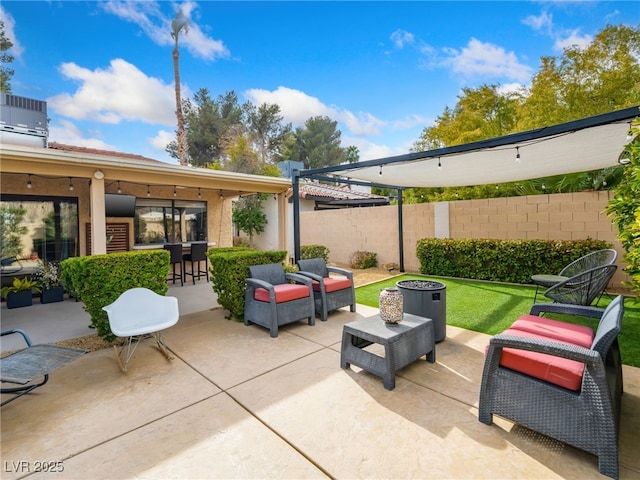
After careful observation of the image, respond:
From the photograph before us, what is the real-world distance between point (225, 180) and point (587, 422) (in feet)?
24.8

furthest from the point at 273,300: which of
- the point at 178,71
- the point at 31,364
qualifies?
the point at 178,71

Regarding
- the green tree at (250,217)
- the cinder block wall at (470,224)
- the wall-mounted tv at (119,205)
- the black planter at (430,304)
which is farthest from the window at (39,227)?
the black planter at (430,304)

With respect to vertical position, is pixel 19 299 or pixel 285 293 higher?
pixel 285 293

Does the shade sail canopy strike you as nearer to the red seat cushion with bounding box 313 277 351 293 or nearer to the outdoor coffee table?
the red seat cushion with bounding box 313 277 351 293

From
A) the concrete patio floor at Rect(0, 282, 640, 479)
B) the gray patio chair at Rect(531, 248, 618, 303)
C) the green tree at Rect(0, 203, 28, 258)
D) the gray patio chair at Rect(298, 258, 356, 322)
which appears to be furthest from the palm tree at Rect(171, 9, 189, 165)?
the gray patio chair at Rect(531, 248, 618, 303)

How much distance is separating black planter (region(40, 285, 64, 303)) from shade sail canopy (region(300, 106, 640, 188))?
6213mm

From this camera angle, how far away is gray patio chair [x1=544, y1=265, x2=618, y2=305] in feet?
13.8

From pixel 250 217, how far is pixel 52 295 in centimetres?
860

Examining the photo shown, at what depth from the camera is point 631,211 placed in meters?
3.16

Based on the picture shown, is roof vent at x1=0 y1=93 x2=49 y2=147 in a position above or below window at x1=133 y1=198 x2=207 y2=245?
above

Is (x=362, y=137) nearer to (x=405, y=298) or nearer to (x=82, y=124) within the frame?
(x=82, y=124)

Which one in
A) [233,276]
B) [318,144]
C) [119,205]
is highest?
[318,144]

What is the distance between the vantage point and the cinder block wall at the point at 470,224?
23.8ft

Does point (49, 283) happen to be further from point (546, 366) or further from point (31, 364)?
point (546, 366)
